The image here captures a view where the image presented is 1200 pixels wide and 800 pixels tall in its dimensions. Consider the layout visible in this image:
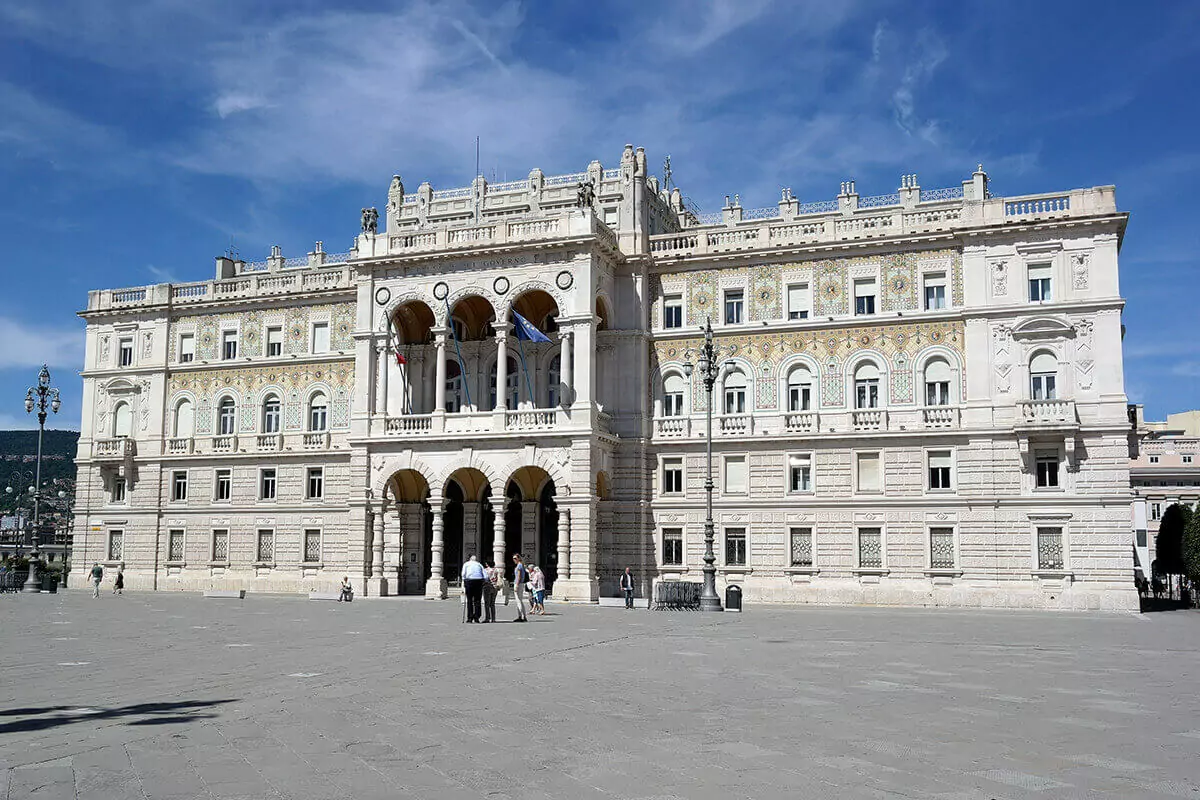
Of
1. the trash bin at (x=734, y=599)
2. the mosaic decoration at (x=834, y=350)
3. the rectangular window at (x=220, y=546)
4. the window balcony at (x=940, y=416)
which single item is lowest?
the trash bin at (x=734, y=599)

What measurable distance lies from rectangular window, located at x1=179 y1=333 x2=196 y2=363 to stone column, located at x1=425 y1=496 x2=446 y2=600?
1928 cm

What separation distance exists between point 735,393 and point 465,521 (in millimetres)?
13728

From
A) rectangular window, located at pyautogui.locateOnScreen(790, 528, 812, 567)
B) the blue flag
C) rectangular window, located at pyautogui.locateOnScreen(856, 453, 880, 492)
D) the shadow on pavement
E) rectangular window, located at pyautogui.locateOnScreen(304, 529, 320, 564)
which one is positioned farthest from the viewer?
rectangular window, located at pyautogui.locateOnScreen(304, 529, 320, 564)

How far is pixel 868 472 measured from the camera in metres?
46.0

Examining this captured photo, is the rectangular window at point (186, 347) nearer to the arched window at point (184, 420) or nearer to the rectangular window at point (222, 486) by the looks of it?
the arched window at point (184, 420)

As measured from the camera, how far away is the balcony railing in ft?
140

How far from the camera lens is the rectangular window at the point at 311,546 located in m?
54.8

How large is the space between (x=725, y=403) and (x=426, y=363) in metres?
14.5

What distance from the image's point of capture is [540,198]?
60750mm

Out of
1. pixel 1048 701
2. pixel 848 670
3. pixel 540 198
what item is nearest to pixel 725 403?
pixel 540 198

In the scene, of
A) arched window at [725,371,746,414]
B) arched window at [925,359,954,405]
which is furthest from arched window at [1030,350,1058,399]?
arched window at [725,371,746,414]

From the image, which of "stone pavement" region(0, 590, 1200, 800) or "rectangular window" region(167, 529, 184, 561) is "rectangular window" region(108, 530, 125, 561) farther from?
"stone pavement" region(0, 590, 1200, 800)

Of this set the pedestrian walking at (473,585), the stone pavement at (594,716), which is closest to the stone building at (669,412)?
the pedestrian walking at (473,585)

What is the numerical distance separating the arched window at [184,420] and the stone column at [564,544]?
76.2 feet
